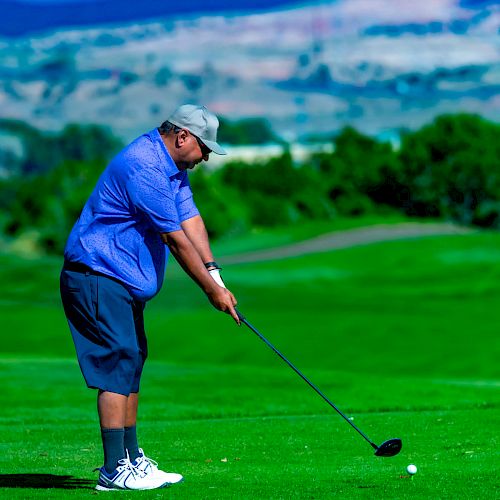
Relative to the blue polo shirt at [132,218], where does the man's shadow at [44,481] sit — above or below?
below

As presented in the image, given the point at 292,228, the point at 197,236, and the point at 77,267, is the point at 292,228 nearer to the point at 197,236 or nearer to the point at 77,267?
the point at 197,236

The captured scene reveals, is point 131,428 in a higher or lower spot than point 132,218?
lower

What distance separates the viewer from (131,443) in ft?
23.3

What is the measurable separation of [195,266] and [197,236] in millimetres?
565

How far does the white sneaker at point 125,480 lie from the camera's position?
22.0ft

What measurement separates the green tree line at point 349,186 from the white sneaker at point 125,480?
77195mm

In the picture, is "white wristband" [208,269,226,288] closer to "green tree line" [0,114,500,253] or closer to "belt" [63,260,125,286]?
"belt" [63,260,125,286]

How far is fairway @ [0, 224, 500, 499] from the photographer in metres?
→ 6.96

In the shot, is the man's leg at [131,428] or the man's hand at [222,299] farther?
the man's leg at [131,428]

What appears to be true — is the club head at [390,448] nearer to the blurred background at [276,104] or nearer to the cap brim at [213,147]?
the cap brim at [213,147]

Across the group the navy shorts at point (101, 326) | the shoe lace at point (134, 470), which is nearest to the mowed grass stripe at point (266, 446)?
the shoe lace at point (134, 470)

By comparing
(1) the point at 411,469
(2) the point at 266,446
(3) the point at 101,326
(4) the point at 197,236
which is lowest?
(2) the point at 266,446

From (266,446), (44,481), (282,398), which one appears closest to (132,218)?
(44,481)

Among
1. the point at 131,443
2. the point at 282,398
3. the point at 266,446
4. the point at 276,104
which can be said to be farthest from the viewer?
the point at 276,104
